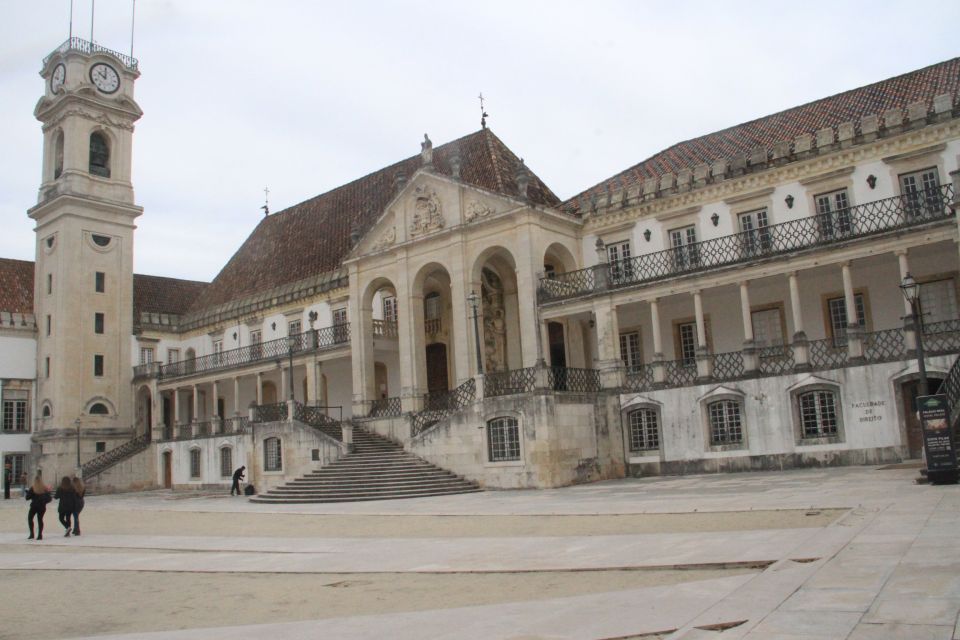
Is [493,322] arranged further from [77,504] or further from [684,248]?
[77,504]

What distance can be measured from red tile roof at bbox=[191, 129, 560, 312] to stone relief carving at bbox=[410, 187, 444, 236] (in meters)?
1.91

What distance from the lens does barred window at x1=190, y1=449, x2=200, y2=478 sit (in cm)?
3672

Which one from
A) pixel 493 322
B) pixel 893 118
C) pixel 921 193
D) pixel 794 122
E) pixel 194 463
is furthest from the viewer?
pixel 194 463

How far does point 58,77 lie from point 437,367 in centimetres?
2705

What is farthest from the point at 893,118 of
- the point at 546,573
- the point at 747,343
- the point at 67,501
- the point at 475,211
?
the point at 67,501

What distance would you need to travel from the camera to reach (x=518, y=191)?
28.7 metres

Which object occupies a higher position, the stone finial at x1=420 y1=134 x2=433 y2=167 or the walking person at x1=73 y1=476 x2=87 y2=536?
the stone finial at x1=420 y1=134 x2=433 y2=167

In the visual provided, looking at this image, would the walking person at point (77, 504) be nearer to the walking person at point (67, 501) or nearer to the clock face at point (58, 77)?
the walking person at point (67, 501)

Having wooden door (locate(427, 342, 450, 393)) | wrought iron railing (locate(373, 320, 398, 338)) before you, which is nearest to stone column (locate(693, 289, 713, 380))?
wooden door (locate(427, 342, 450, 393))

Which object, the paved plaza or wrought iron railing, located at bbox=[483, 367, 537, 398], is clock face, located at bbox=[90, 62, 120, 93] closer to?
wrought iron railing, located at bbox=[483, 367, 537, 398]

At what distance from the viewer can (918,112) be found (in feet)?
72.5

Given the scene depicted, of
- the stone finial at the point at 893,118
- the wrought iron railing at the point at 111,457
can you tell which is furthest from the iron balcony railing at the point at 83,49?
the stone finial at the point at 893,118

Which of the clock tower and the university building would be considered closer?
the university building

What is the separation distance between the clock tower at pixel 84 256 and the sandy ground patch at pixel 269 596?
111ft
